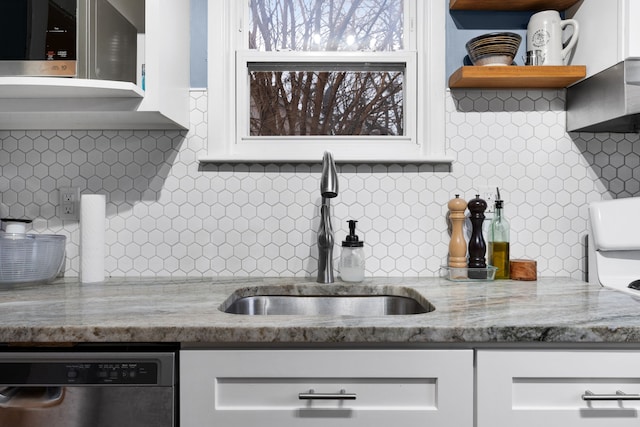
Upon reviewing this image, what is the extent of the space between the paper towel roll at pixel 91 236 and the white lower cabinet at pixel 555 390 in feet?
4.12

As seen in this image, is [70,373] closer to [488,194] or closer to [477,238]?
[477,238]

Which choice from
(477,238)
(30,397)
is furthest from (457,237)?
(30,397)

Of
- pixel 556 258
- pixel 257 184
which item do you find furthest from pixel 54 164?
pixel 556 258

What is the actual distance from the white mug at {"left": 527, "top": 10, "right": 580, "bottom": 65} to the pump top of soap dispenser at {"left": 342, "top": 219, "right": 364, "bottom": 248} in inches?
32.9

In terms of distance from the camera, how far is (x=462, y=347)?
3.65 ft

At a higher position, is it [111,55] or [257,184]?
[111,55]

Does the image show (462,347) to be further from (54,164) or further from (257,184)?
(54,164)

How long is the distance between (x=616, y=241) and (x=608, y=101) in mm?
462

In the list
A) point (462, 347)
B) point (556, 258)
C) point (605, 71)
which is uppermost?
point (605, 71)

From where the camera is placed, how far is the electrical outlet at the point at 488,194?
1858 mm

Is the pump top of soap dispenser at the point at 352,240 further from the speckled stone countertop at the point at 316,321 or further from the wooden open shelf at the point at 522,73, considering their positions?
the wooden open shelf at the point at 522,73

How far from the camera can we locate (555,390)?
3.65 feet

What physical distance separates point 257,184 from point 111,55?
65 centimetres

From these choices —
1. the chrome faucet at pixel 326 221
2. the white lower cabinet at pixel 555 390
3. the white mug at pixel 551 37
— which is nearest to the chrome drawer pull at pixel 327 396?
the white lower cabinet at pixel 555 390
